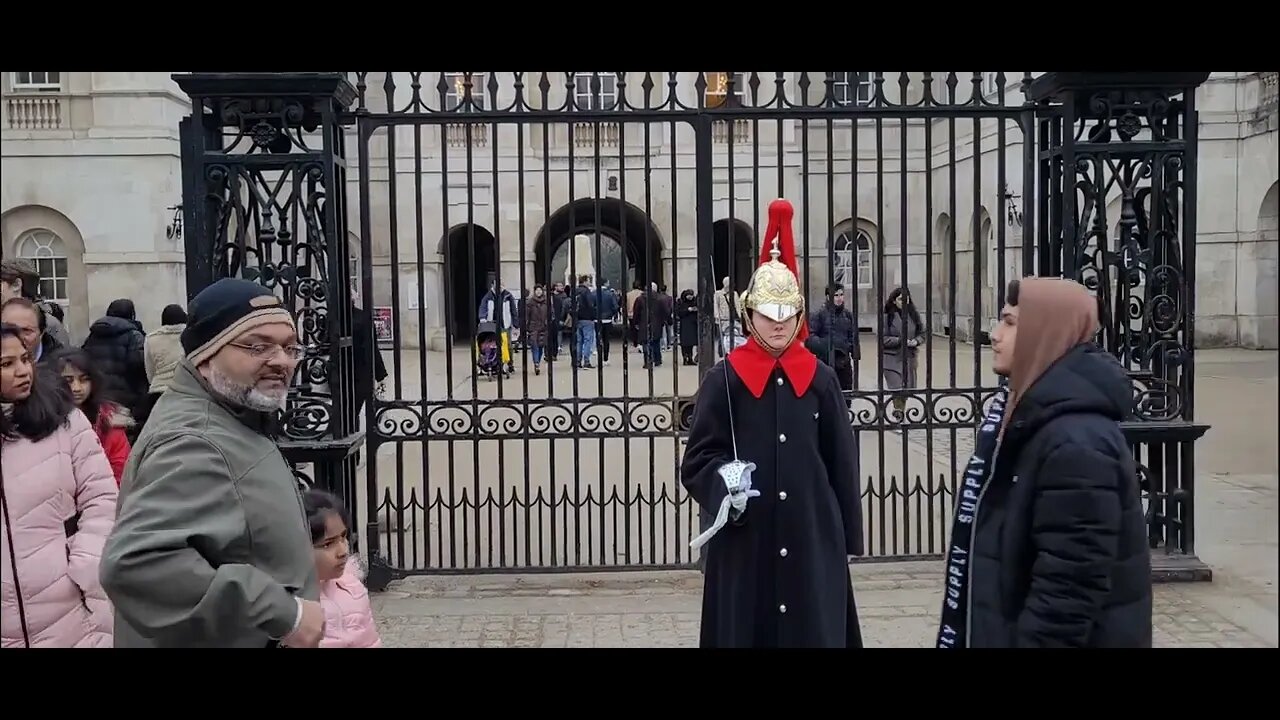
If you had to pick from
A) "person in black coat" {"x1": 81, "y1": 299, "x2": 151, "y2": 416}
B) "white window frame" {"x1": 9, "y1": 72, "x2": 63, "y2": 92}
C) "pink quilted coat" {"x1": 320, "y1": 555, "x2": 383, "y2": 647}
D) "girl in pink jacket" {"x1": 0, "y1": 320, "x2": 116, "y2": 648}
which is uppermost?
"white window frame" {"x1": 9, "y1": 72, "x2": 63, "y2": 92}

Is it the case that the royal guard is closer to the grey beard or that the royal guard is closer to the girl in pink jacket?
the grey beard

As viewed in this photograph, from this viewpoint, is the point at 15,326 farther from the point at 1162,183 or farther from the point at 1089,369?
the point at 1162,183

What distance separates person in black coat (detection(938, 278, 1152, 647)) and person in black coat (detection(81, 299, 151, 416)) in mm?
5895

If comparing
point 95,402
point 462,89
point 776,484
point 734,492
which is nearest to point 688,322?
point 462,89

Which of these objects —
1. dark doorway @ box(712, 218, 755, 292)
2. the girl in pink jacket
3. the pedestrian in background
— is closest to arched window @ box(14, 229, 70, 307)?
dark doorway @ box(712, 218, 755, 292)

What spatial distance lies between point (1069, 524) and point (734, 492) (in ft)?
4.46

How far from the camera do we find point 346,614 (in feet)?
11.2

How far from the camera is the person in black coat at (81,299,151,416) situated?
7.14 m

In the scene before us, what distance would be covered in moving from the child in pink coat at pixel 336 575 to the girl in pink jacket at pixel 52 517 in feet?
2.18

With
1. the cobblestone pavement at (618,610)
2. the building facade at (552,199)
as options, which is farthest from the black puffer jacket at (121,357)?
the building facade at (552,199)

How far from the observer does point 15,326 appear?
11.0 ft

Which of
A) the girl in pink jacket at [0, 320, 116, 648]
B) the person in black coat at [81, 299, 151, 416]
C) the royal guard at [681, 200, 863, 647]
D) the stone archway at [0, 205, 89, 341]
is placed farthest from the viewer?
the stone archway at [0, 205, 89, 341]

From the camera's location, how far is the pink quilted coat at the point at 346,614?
10.7 feet
